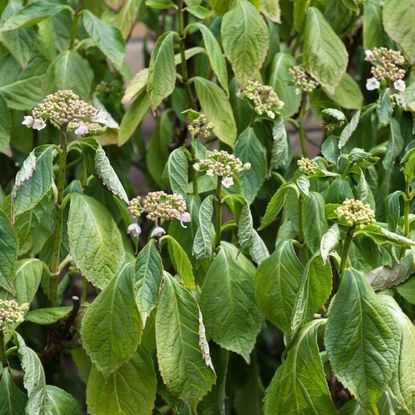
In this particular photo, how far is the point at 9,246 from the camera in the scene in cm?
145

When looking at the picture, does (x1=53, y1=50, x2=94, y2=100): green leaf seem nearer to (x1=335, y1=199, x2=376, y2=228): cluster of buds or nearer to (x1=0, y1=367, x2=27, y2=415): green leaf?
(x1=0, y1=367, x2=27, y2=415): green leaf

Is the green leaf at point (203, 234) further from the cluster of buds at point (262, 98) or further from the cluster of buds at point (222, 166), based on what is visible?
the cluster of buds at point (262, 98)

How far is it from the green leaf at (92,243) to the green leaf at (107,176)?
8cm

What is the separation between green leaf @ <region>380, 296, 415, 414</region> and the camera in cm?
135

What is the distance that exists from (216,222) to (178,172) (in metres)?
0.10

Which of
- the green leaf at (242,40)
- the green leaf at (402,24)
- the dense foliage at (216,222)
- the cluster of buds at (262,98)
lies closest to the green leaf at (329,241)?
the dense foliage at (216,222)

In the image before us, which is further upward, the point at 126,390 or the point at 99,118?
the point at 99,118

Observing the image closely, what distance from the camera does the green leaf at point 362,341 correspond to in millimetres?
1317

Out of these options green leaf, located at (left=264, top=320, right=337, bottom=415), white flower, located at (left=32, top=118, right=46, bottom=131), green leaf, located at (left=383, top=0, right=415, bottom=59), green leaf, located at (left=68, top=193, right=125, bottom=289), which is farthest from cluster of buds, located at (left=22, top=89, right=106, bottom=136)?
green leaf, located at (left=383, top=0, right=415, bottom=59)

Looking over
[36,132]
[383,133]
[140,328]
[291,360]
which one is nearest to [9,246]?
[140,328]

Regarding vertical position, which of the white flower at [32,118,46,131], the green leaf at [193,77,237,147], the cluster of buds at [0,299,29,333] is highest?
the white flower at [32,118,46,131]

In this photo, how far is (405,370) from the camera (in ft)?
4.42

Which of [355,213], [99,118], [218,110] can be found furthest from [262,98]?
→ [355,213]

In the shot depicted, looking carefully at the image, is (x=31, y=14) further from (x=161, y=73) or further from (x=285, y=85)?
(x=285, y=85)
